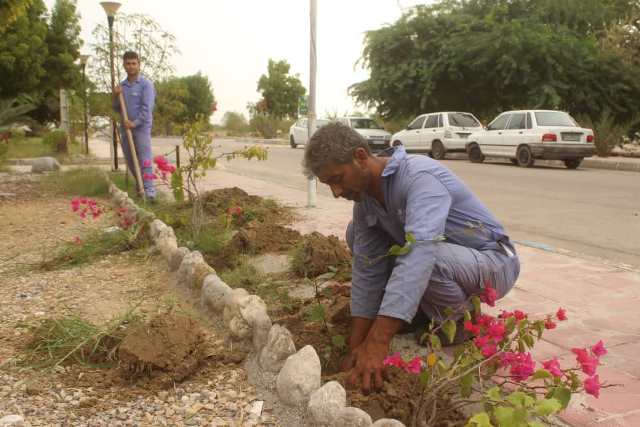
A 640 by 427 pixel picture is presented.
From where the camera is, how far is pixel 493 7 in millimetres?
23922

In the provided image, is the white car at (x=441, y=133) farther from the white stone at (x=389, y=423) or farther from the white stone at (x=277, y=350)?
the white stone at (x=389, y=423)

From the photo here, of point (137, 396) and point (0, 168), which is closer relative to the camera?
point (137, 396)

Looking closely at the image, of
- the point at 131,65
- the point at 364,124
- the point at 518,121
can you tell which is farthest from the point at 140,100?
the point at 364,124

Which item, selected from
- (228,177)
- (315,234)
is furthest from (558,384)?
(228,177)

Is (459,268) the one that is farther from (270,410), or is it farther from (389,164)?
(270,410)

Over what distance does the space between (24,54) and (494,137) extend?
19671 mm

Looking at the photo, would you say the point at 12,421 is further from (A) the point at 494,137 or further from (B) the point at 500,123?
(B) the point at 500,123

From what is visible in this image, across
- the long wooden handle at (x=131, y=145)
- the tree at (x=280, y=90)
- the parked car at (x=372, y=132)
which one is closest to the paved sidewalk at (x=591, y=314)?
the long wooden handle at (x=131, y=145)

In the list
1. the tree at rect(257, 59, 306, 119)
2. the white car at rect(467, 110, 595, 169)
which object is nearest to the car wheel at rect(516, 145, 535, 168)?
the white car at rect(467, 110, 595, 169)

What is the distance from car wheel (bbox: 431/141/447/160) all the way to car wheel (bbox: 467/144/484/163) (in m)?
1.20

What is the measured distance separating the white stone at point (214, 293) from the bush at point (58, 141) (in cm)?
1659

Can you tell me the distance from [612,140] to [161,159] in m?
15.8

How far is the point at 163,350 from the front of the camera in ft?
9.05

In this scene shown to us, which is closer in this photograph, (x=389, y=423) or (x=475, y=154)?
(x=389, y=423)
